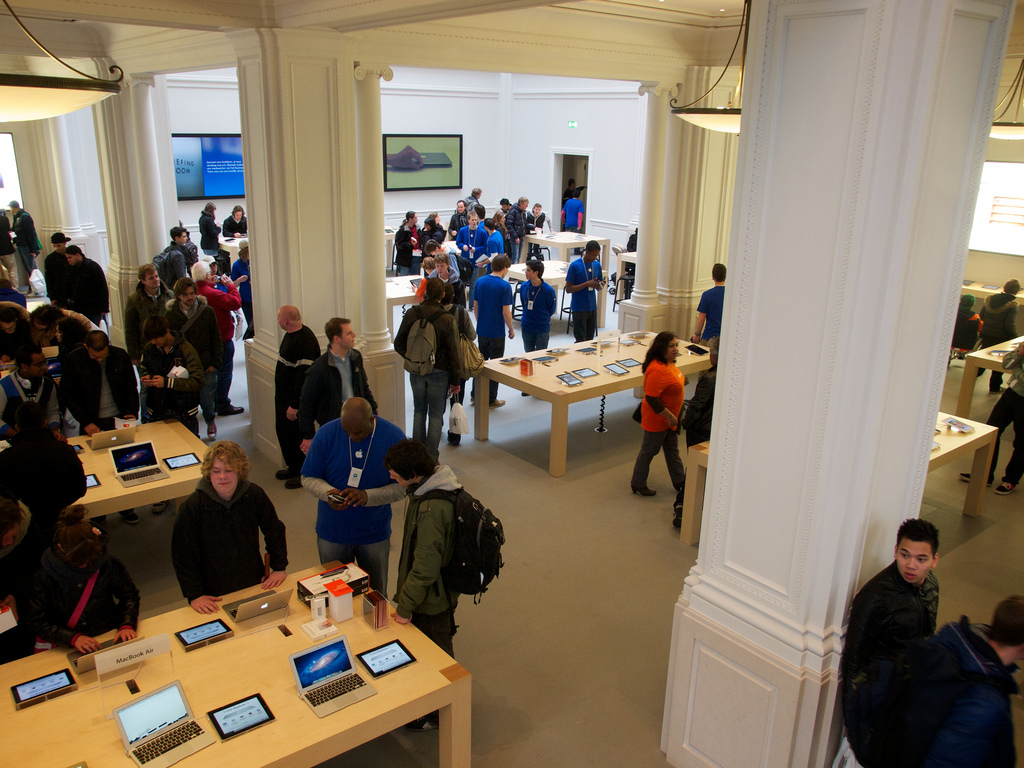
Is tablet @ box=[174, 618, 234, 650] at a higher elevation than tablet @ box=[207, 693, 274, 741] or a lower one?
higher

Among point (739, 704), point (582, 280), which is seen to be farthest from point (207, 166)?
point (739, 704)

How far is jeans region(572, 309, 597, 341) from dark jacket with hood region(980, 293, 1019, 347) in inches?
176

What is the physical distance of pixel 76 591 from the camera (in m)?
3.26

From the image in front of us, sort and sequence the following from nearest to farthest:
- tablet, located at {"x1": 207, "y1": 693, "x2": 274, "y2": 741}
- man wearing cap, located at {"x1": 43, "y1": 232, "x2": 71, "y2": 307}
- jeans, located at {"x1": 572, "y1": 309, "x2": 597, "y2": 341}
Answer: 1. tablet, located at {"x1": 207, "y1": 693, "x2": 274, "y2": 741}
2. man wearing cap, located at {"x1": 43, "y1": 232, "x2": 71, "y2": 307}
3. jeans, located at {"x1": 572, "y1": 309, "x2": 597, "y2": 341}

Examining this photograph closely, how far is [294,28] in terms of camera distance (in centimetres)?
559

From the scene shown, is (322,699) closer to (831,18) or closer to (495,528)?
(495,528)

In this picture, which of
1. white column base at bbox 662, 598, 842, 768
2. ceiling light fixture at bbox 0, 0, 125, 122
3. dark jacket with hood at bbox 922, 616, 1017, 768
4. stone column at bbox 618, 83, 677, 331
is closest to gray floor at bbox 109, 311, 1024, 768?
→ white column base at bbox 662, 598, 842, 768

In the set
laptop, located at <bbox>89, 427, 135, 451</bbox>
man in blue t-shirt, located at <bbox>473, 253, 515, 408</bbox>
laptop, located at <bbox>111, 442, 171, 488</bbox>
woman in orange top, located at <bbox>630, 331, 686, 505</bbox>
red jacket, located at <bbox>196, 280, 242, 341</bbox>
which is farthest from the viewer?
man in blue t-shirt, located at <bbox>473, 253, 515, 408</bbox>

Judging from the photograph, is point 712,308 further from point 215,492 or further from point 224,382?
point 215,492

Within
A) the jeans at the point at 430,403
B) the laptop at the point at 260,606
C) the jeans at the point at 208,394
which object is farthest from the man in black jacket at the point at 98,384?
the laptop at the point at 260,606

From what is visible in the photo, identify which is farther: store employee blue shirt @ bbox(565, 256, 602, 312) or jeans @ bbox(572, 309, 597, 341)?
jeans @ bbox(572, 309, 597, 341)

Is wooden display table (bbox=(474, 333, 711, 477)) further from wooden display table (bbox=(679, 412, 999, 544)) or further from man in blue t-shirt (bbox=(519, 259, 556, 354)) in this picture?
wooden display table (bbox=(679, 412, 999, 544))

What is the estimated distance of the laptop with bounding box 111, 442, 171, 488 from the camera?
4730 millimetres

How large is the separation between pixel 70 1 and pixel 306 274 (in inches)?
88.3
